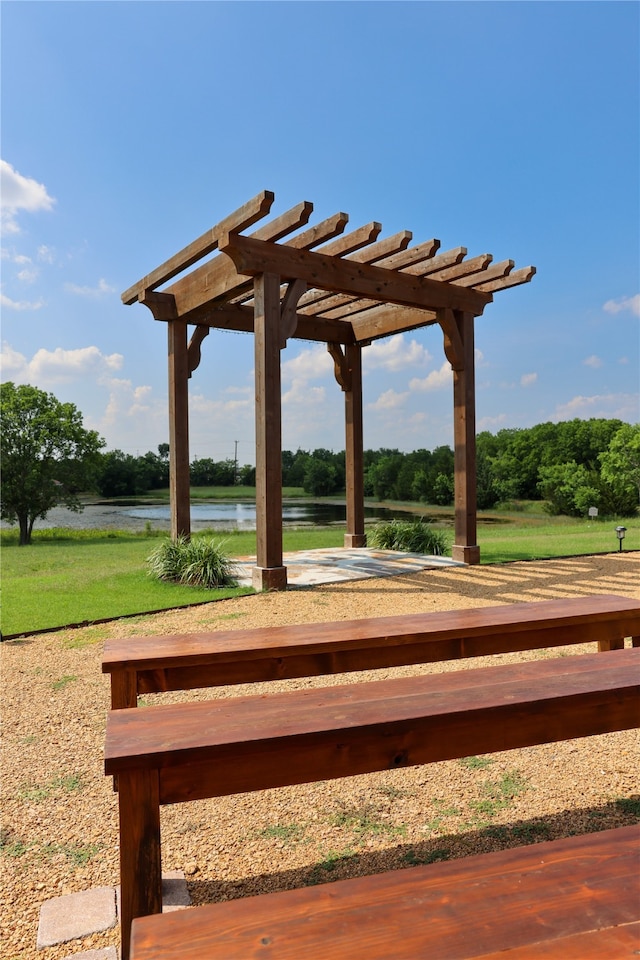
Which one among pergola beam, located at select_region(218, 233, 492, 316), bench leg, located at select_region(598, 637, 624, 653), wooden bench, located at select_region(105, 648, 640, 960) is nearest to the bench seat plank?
wooden bench, located at select_region(105, 648, 640, 960)

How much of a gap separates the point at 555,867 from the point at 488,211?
12.5 meters

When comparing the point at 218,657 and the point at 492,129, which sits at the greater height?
the point at 492,129


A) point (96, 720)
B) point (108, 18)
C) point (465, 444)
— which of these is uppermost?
point (108, 18)

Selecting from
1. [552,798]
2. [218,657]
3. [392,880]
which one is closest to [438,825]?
[552,798]

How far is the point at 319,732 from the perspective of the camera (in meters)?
1.49

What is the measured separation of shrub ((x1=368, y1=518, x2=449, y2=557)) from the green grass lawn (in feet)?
2.38

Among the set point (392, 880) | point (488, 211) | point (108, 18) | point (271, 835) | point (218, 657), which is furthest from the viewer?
point (488, 211)

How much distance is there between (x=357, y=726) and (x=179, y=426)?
24.3 feet

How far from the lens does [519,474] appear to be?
35.9 m

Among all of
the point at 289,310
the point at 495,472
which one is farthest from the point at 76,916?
the point at 495,472

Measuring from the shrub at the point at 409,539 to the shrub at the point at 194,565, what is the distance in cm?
323

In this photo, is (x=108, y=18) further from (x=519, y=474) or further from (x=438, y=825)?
(x=519, y=474)

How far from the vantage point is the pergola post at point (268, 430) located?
6.56 m

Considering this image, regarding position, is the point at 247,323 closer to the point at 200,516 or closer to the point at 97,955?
the point at 97,955
